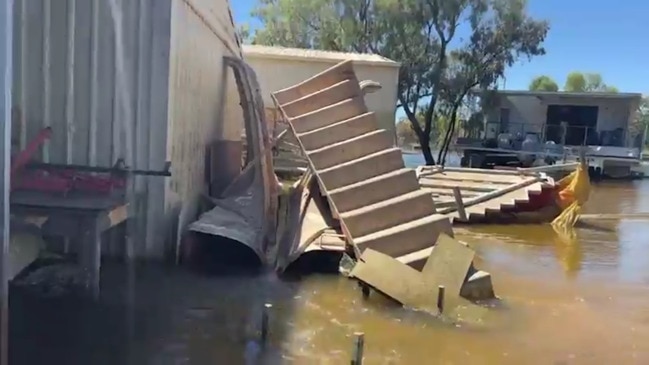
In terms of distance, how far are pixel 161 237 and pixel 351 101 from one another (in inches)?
165

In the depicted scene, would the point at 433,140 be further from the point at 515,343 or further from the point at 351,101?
the point at 515,343

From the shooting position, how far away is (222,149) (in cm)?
1178

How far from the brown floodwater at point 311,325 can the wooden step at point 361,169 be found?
4.57 feet

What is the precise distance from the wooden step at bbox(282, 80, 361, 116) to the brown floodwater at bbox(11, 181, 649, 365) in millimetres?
3179

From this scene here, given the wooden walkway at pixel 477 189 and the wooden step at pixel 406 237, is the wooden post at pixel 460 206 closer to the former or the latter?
the wooden walkway at pixel 477 189

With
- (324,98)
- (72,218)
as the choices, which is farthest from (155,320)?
(324,98)

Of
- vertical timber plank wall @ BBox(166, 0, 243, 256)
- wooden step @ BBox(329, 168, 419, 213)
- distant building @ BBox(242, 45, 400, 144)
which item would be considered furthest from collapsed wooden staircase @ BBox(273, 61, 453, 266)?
distant building @ BBox(242, 45, 400, 144)

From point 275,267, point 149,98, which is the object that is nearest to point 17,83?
point 149,98

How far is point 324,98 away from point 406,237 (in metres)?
3.37

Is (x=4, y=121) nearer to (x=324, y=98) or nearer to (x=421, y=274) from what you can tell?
(x=421, y=274)

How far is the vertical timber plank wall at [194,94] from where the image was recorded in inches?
319

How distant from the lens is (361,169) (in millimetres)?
9438

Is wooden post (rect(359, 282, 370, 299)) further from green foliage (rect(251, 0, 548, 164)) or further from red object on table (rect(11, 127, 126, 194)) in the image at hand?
green foliage (rect(251, 0, 548, 164))

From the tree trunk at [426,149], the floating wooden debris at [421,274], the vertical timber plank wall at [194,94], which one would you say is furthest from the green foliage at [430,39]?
the floating wooden debris at [421,274]
